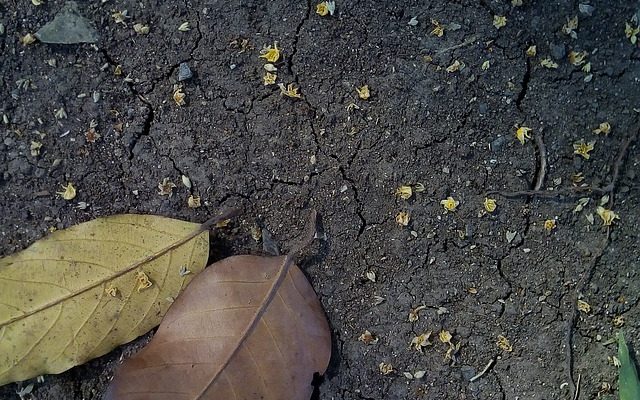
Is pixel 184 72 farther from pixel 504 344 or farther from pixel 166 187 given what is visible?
pixel 504 344

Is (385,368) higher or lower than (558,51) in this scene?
lower


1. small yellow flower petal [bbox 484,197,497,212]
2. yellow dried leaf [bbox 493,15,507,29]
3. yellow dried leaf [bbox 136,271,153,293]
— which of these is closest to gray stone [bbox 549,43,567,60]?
yellow dried leaf [bbox 493,15,507,29]

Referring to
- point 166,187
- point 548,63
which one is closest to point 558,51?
point 548,63

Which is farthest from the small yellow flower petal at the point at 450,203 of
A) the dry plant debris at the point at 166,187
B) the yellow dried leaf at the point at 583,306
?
the dry plant debris at the point at 166,187

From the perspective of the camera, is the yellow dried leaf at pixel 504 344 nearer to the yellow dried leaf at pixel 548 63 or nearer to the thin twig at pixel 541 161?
the thin twig at pixel 541 161

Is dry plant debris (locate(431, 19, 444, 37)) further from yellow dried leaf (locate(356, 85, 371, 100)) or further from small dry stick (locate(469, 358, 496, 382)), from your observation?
small dry stick (locate(469, 358, 496, 382))
